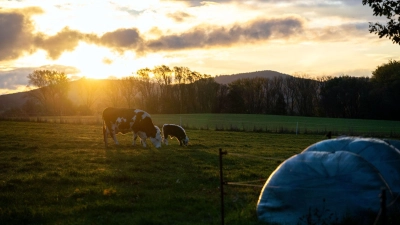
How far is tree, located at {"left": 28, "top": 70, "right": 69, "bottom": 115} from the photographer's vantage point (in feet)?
258

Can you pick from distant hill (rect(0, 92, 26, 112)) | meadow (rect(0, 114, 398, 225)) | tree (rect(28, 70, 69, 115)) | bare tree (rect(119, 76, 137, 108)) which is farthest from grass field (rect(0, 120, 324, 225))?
distant hill (rect(0, 92, 26, 112))

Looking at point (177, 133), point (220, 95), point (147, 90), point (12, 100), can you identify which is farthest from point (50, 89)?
point (12, 100)

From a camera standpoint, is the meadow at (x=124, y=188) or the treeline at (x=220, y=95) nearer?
the meadow at (x=124, y=188)

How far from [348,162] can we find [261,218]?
2.06m

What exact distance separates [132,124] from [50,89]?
59.8m

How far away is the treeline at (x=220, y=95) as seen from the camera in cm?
8162

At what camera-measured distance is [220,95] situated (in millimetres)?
91000

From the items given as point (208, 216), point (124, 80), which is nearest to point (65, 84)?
point (124, 80)

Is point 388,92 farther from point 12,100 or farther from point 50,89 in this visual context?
point 12,100

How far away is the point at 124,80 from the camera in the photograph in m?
92.9

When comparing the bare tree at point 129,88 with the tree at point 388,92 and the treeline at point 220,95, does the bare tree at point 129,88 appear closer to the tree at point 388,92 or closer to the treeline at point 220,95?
the treeline at point 220,95

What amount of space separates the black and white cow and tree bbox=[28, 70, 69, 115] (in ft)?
186

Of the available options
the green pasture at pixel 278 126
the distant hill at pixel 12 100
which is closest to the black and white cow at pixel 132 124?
the green pasture at pixel 278 126

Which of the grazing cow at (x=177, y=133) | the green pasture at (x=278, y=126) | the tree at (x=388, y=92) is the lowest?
the green pasture at (x=278, y=126)
